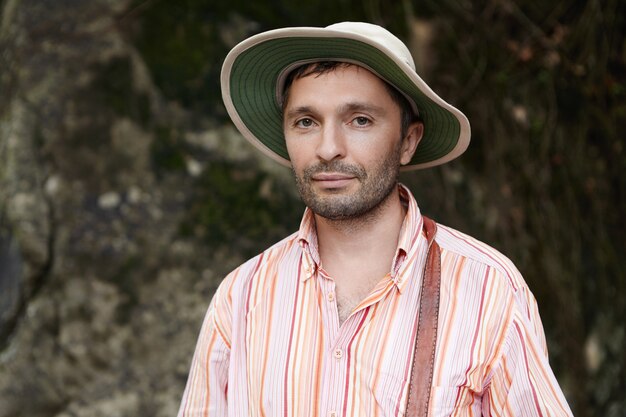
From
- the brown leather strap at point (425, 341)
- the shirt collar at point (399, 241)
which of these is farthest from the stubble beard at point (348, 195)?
the brown leather strap at point (425, 341)

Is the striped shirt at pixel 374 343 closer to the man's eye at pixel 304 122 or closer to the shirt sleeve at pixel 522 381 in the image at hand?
the shirt sleeve at pixel 522 381

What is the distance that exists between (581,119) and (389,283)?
248 centimetres

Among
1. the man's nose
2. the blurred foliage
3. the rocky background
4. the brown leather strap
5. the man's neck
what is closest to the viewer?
the brown leather strap

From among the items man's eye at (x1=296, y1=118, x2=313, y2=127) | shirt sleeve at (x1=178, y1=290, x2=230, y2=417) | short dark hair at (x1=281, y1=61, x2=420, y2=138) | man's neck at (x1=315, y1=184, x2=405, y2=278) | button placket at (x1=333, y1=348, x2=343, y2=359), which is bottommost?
shirt sleeve at (x1=178, y1=290, x2=230, y2=417)

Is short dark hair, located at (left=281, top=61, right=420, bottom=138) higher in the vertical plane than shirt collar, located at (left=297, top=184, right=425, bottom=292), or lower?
higher

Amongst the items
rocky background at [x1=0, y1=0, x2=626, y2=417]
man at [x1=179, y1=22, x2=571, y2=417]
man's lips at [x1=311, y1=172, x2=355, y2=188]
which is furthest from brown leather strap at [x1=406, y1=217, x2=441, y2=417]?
rocky background at [x1=0, y1=0, x2=626, y2=417]

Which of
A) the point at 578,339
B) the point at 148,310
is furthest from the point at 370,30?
the point at 578,339

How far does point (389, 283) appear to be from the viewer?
6.67 ft

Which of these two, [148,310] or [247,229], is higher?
[247,229]

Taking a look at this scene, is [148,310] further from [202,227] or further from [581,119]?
[581,119]

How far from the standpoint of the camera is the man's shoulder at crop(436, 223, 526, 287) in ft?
6.73

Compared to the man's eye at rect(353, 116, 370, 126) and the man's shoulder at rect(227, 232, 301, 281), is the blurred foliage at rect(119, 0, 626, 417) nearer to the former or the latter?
the man's shoulder at rect(227, 232, 301, 281)

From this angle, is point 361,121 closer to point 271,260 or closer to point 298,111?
point 298,111

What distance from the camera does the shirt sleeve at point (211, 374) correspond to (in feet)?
7.16
